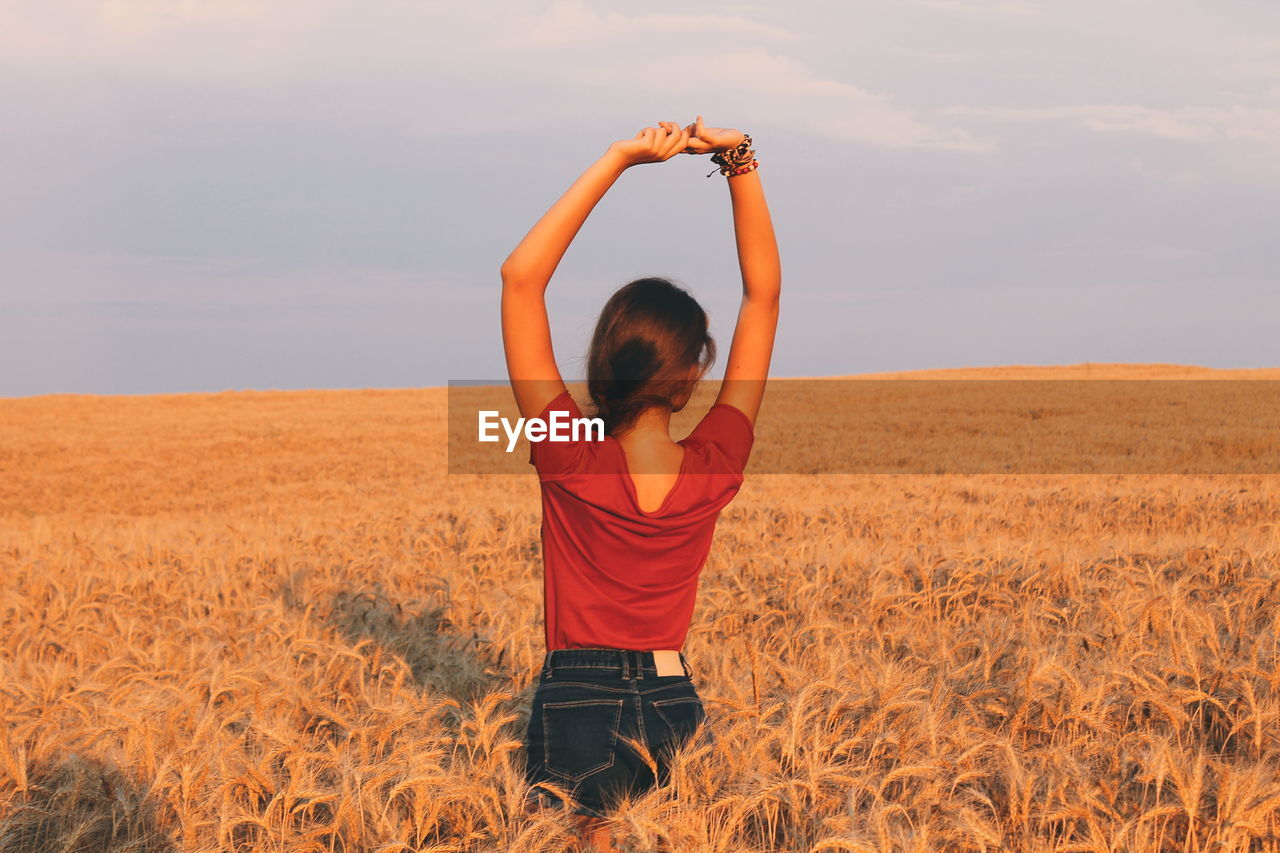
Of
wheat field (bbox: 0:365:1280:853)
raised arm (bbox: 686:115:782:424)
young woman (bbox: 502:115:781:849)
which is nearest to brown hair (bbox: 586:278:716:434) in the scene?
young woman (bbox: 502:115:781:849)

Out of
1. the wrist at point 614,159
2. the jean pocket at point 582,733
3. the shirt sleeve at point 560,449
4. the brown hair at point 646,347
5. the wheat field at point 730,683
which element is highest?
the wrist at point 614,159

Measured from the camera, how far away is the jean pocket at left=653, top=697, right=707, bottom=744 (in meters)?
2.32

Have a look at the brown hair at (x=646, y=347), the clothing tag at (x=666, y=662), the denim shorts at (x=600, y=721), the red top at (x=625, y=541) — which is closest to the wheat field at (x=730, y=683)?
the denim shorts at (x=600, y=721)

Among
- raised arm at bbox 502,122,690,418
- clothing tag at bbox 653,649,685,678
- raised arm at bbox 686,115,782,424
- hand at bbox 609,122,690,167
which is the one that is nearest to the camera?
raised arm at bbox 502,122,690,418

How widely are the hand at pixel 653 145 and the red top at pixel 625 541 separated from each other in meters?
0.66

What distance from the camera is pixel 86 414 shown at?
3303cm

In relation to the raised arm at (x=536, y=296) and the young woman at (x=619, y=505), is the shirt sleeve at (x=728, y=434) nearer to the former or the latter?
the young woman at (x=619, y=505)

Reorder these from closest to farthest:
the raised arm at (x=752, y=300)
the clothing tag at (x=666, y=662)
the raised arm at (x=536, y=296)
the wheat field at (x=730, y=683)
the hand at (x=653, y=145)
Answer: the raised arm at (x=536, y=296) → the hand at (x=653, y=145) → the clothing tag at (x=666, y=662) → the raised arm at (x=752, y=300) → the wheat field at (x=730, y=683)

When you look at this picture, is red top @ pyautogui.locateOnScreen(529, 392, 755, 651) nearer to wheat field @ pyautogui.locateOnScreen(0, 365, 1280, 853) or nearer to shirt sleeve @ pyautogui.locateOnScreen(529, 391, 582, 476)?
shirt sleeve @ pyautogui.locateOnScreen(529, 391, 582, 476)

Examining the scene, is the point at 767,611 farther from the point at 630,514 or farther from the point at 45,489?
the point at 45,489

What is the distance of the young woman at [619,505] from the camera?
2156mm

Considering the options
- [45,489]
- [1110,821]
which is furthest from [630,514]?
[45,489]

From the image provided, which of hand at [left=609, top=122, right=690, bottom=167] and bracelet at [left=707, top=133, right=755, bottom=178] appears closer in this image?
hand at [left=609, top=122, right=690, bottom=167]

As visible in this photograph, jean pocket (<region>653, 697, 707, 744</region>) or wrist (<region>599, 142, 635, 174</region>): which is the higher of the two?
wrist (<region>599, 142, 635, 174</region>)
